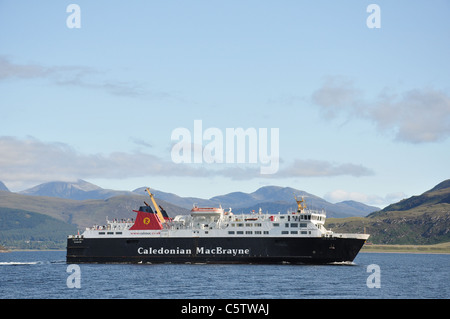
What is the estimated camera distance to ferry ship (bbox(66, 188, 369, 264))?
78.6m

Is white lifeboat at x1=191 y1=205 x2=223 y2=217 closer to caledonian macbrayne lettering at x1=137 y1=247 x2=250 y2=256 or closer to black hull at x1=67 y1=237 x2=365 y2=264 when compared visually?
black hull at x1=67 y1=237 x2=365 y2=264

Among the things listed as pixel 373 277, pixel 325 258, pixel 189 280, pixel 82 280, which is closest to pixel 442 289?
pixel 373 277

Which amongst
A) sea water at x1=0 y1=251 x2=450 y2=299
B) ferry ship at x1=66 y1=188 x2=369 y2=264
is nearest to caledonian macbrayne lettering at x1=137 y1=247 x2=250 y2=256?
ferry ship at x1=66 y1=188 x2=369 y2=264

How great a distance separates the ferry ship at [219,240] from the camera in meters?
78.6

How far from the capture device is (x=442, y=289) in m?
58.6

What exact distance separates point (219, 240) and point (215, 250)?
5.12 feet

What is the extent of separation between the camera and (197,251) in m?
83.5

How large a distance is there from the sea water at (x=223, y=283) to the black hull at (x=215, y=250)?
2409mm

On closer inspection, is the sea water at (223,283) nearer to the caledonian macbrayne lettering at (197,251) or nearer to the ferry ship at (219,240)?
the ferry ship at (219,240)

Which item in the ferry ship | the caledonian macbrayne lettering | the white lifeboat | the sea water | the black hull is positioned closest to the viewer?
the sea water

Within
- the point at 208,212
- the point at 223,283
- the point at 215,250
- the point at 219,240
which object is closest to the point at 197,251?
the point at 215,250

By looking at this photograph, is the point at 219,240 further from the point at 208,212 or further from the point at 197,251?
the point at 208,212
